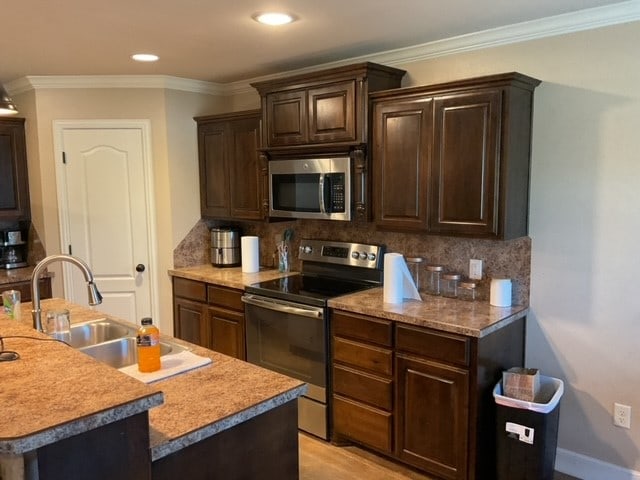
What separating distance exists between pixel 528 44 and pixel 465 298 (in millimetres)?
1419

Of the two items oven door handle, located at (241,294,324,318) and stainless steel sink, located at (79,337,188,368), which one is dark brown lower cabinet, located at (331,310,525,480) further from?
stainless steel sink, located at (79,337,188,368)

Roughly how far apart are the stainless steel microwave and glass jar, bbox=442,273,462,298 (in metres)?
0.68

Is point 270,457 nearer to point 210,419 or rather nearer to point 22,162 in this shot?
point 210,419

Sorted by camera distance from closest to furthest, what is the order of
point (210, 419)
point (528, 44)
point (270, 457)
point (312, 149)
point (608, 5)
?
point (210, 419) → point (270, 457) → point (608, 5) → point (528, 44) → point (312, 149)

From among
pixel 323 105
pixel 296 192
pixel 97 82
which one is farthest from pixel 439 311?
pixel 97 82

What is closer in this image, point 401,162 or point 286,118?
point 401,162

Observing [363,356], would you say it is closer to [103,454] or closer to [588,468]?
[588,468]

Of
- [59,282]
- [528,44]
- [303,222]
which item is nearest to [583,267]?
[528,44]

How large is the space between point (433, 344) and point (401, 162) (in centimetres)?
102

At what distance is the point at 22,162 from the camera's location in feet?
14.0

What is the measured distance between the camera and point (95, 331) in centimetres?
256

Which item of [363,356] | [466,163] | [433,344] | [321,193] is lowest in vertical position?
[363,356]

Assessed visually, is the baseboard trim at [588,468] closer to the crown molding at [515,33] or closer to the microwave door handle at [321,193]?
the microwave door handle at [321,193]

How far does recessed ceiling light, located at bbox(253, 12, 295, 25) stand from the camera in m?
2.52
